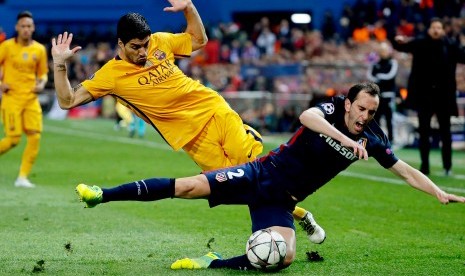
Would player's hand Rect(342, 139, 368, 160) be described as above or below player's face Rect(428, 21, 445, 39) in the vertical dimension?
above

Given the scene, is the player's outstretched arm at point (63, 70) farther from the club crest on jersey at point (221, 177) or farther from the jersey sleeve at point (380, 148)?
the jersey sleeve at point (380, 148)

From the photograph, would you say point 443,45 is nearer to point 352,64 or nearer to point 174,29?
point 352,64

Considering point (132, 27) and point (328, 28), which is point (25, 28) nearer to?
point (132, 27)

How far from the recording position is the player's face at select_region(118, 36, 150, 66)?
9.57 metres

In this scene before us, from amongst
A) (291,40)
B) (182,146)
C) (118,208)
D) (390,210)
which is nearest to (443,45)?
(390,210)

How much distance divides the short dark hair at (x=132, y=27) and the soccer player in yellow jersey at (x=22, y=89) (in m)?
6.58

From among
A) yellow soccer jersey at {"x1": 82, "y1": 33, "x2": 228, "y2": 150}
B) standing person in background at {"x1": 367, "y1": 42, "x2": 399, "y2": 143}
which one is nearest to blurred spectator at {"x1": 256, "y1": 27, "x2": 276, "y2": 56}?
standing person in background at {"x1": 367, "y1": 42, "x2": 399, "y2": 143}

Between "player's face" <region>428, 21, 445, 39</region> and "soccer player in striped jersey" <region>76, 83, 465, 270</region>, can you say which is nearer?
"soccer player in striped jersey" <region>76, 83, 465, 270</region>

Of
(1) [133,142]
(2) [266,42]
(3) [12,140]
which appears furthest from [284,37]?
(3) [12,140]

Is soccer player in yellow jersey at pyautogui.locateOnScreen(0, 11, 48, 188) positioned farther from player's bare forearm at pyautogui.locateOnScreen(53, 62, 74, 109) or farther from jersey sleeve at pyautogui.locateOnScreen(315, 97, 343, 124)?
jersey sleeve at pyautogui.locateOnScreen(315, 97, 343, 124)

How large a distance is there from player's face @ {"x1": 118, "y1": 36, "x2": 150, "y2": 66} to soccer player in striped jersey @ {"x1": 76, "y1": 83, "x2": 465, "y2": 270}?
144 centimetres

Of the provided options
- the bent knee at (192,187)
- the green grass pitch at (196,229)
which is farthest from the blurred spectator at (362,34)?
the bent knee at (192,187)

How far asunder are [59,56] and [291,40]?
28424mm

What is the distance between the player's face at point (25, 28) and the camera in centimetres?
1545
